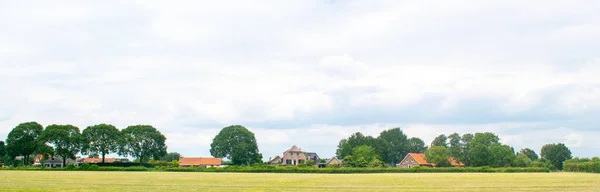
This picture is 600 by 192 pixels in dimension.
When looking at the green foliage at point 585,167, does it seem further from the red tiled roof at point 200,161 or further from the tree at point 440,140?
the red tiled roof at point 200,161

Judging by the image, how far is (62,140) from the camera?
387ft

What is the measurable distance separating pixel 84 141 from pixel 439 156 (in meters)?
80.7

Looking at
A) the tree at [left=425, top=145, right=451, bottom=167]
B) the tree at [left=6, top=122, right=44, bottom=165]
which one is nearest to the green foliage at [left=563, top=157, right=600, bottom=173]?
the tree at [left=425, top=145, right=451, bottom=167]

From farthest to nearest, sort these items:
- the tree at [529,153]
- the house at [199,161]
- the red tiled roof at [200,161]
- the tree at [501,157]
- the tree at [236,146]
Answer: the tree at [529,153] < the red tiled roof at [200,161] < the house at [199,161] < the tree at [236,146] < the tree at [501,157]

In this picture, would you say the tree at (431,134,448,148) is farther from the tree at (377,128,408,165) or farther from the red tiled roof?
the red tiled roof

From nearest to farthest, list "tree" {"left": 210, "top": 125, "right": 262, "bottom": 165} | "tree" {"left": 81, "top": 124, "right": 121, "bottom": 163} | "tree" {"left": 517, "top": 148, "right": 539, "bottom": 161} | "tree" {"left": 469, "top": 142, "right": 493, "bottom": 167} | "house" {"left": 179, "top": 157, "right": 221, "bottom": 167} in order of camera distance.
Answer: "tree" {"left": 469, "top": 142, "right": 493, "bottom": 167} < "tree" {"left": 81, "top": 124, "right": 121, "bottom": 163} < "tree" {"left": 210, "top": 125, "right": 262, "bottom": 165} < "house" {"left": 179, "top": 157, "right": 221, "bottom": 167} < "tree" {"left": 517, "top": 148, "right": 539, "bottom": 161}

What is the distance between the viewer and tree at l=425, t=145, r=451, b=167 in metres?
116

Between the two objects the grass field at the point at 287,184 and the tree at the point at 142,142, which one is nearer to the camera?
the grass field at the point at 287,184

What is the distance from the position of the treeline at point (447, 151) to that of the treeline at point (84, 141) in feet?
159

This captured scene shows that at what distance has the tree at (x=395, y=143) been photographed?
155875mm

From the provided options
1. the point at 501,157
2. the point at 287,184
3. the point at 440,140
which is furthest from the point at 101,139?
the point at 440,140

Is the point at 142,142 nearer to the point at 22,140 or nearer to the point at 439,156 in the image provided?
the point at 22,140

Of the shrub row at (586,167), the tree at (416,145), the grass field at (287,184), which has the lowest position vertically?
the shrub row at (586,167)

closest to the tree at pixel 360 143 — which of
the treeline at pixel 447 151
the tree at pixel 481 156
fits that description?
the treeline at pixel 447 151
